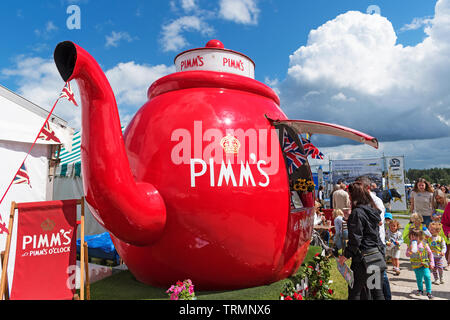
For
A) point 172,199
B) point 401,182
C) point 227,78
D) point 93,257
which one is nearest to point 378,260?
point 172,199

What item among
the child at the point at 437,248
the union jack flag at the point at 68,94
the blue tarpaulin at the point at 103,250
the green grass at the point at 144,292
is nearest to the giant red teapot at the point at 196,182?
the green grass at the point at 144,292

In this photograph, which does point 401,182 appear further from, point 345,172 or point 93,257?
point 93,257

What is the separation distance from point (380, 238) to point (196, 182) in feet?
7.12

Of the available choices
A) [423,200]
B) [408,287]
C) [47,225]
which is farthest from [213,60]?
[423,200]

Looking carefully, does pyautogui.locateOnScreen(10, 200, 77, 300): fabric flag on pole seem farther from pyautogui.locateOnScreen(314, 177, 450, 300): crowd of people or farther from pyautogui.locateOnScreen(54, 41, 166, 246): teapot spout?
pyautogui.locateOnScreen(314, 177, 450, 300): crowd of people

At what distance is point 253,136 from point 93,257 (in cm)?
358

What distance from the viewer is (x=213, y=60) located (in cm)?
415

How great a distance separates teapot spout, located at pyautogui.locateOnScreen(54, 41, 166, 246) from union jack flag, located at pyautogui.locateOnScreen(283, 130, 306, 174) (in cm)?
185

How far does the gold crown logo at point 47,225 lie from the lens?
3373 mm

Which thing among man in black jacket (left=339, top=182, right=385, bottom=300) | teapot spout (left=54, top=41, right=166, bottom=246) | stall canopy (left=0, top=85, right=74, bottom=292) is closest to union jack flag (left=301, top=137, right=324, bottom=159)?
man in black jacket (left=339, top=182, right=385, bottom=300)

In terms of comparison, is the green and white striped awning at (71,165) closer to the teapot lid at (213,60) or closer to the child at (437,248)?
the teapot lid at (213,60)

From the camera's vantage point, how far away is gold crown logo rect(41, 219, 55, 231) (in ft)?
11.1

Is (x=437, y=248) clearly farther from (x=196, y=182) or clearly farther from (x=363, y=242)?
(x=196, y=182)
